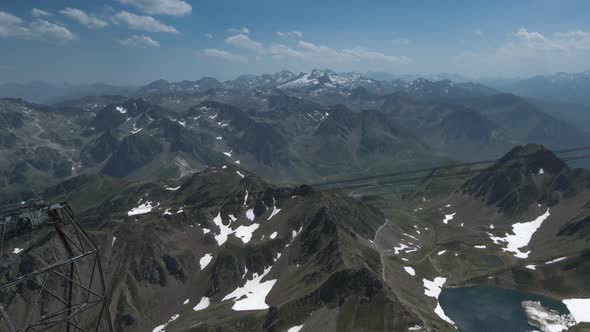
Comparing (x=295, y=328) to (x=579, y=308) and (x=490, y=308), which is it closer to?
(x=490, y=308)

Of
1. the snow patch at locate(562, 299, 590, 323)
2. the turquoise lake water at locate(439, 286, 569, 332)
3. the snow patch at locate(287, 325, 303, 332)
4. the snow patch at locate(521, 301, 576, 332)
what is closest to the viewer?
the snow patch at locate(287, 325, 303, 332)

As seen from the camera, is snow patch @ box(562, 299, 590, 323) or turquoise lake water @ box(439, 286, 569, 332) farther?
snow patch @ box(562, 299, 590, 323)

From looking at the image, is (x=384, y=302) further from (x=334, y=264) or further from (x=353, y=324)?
(x=334, y=264)

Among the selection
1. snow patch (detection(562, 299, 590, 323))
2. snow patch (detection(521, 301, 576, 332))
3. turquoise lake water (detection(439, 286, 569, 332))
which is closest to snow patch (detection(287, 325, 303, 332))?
turquoise lake water (detection(439, 286, 569, 332))

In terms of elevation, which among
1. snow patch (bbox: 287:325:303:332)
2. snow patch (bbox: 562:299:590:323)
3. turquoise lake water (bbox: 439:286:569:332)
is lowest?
turquoise lake water (bbox: 439:286:569:332)

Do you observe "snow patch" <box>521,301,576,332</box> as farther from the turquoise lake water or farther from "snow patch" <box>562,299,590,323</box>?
"snow patch" <box>562,299,590,323</box>

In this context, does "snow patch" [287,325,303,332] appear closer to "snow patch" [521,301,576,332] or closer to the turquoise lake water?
the turquoise lake water

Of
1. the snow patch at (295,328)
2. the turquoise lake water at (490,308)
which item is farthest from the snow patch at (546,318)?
the snow patch at (295,328)

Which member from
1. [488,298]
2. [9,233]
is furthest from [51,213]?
[488,298]

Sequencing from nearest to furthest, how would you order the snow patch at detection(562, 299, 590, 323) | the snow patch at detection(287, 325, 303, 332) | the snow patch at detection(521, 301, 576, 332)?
the snow patch at detection(287, 325, 303, 332) → the snow patch at detection(521, 301, 576, 332) → the snow patch at detection(562, 299, 590, 323)

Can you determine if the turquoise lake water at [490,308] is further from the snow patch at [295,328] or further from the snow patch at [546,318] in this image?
the snow patch at [295,328]

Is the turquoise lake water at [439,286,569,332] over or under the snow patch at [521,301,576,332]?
under
